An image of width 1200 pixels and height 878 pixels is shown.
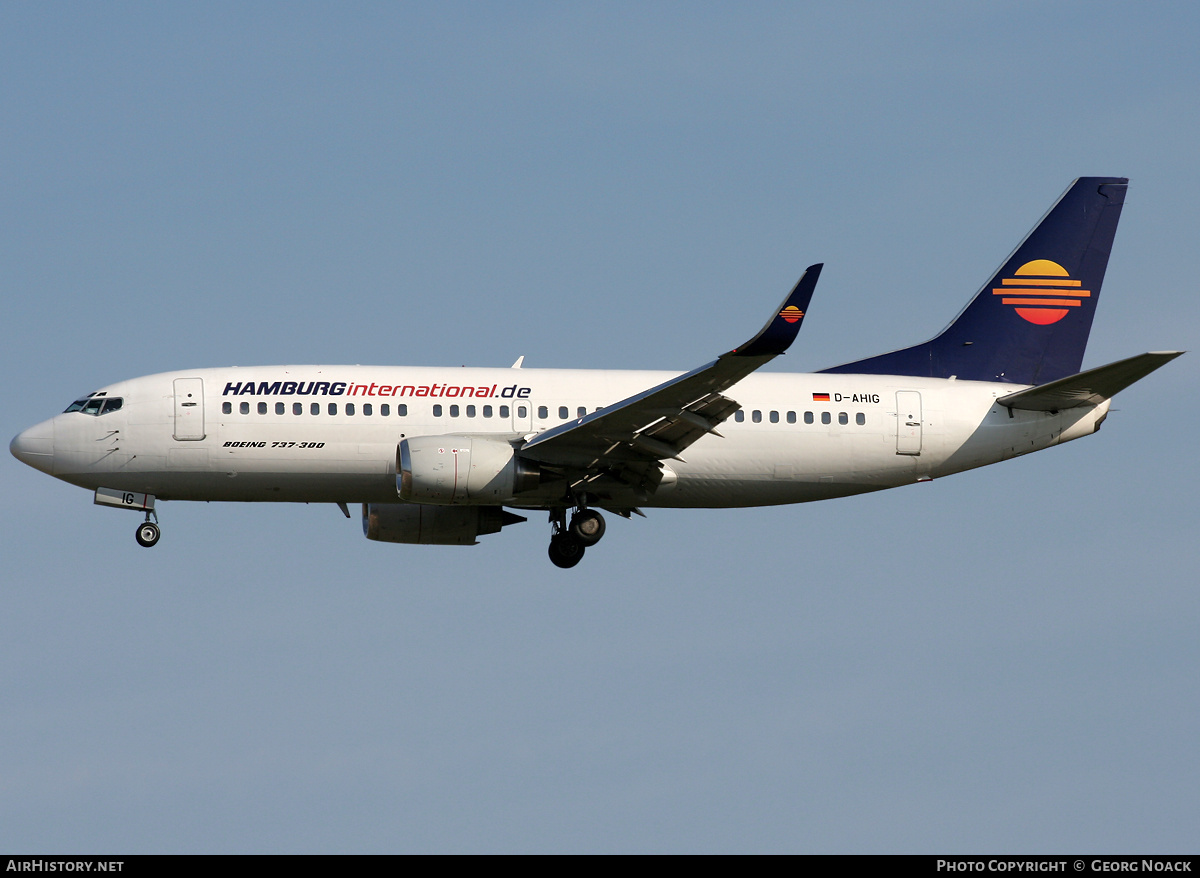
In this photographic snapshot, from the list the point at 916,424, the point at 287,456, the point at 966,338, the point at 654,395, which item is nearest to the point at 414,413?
the point at 287,456

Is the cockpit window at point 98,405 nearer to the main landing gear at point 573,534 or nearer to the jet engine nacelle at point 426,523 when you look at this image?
the jet engine nacelle at point 426,523

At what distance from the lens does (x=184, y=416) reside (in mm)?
34938

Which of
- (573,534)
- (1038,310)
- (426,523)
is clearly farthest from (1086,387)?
(426,523)

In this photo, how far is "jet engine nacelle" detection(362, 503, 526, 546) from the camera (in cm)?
3788

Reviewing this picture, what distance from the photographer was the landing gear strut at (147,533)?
116ft

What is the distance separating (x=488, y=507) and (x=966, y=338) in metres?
12.6

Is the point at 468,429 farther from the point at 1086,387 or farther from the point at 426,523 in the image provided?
the point at 1086,387

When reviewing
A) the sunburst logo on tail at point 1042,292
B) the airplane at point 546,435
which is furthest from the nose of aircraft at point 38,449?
the sunburst logo on tail at point 1042,292

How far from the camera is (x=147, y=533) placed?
3550 centimetres

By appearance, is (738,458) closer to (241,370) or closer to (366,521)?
(366,521)

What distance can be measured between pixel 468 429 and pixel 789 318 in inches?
372

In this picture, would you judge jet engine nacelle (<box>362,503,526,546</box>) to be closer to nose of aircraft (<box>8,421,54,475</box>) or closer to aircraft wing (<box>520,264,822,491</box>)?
aircraft wing (<box>520,264,822,491</box>)
